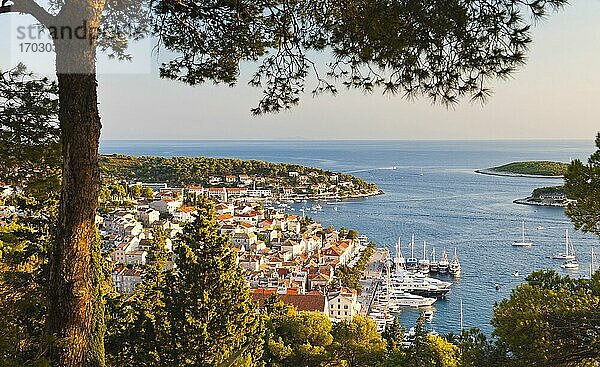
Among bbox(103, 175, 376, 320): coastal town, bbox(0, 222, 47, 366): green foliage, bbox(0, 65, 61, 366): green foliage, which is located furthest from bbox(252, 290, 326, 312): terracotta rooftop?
bbox(0, 65, 61, 366): green foliage

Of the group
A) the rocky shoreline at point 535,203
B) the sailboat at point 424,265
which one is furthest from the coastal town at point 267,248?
the rocky shoreline at point 535,203

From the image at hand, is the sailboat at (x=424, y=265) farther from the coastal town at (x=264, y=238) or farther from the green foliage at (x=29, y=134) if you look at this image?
the green foliage at (x=29, y=134)

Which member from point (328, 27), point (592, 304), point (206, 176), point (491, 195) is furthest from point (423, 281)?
point (206, 176)

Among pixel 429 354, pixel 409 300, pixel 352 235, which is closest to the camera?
pixel 429 354

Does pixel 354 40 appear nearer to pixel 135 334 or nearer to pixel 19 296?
pixel 19 296

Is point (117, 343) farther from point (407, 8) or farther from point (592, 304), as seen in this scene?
point (407, 8)

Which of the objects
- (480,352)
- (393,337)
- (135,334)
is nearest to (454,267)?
(393,337)
